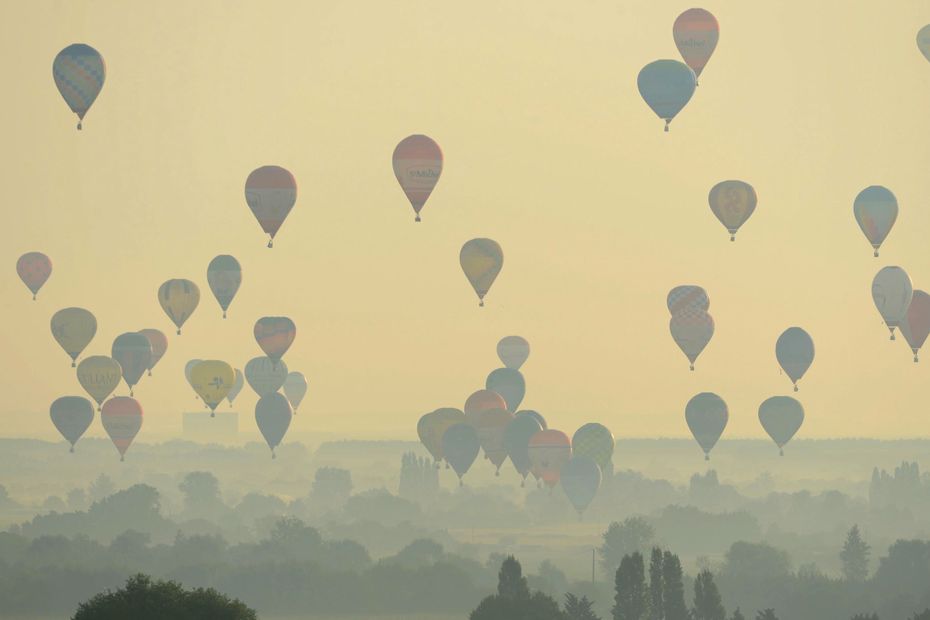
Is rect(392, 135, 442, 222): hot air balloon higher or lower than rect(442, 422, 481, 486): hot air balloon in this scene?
lower

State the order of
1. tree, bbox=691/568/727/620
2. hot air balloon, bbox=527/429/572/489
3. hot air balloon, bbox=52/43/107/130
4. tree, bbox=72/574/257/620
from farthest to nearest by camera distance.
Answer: hot air balloon, bbox=527/429/572/489, hot air balloon, bbox=52/43/107/130, tree, bbox=691/568/727/620, tree, bbox=72/574/257/620

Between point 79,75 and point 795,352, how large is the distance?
195ft

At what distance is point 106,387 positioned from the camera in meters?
173

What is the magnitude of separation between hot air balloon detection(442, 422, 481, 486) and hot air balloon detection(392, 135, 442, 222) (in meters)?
56.6

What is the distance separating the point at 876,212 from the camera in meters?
149

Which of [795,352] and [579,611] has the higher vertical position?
[795,352]

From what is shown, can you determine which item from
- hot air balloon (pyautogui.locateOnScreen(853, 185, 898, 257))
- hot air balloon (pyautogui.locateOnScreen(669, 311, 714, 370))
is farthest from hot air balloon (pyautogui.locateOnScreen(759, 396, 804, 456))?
hot air balloon (pyautogui.locateOnScreen(853, 185, 898, 257))

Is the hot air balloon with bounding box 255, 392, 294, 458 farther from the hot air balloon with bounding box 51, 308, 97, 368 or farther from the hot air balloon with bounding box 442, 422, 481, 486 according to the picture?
the hot air balloon with bounding box 51, 308, 97, 368

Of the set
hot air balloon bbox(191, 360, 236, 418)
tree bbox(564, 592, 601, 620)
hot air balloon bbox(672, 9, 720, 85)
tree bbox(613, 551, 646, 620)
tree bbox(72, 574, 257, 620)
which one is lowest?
tree bbox(72, 574, 257, 620)

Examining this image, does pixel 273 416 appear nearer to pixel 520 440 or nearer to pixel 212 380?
pixel 212 380

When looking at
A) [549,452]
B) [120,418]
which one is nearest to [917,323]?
[549,452]

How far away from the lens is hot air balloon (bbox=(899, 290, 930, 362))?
157375mm

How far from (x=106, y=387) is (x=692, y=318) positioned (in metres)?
40.5

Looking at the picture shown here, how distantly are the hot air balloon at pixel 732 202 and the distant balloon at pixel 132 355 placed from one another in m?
48.8
